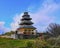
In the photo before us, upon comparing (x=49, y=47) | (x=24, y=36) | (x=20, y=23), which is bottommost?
(x=49, y=47)

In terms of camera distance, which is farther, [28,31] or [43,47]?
[28,31]

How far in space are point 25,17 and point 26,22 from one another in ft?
3.73

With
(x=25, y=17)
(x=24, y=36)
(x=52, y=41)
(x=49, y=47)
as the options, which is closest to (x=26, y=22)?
(x=25, y=17)

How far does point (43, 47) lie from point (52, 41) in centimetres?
459

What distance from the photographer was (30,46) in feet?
81.5

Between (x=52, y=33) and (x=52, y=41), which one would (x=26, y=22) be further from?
(x=52, y=41)

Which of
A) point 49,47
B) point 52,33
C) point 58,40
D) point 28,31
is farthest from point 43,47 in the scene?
point 28,31

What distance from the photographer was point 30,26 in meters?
52.9

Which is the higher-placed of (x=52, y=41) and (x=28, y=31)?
(x=28, y=31)

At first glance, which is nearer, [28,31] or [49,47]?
[49,47]

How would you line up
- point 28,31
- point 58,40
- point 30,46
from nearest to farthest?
1. point 30,46
2. point 58,40
3. point 28,31

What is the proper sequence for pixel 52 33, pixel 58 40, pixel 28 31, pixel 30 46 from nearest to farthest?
pixel 30 46 < pixel 58 40 < pixel 52 33 < pixel 28 31

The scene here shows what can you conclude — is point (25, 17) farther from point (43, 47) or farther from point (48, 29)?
point (43, 47)

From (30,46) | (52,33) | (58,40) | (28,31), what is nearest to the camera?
(30,46)
